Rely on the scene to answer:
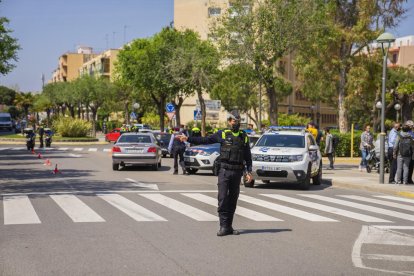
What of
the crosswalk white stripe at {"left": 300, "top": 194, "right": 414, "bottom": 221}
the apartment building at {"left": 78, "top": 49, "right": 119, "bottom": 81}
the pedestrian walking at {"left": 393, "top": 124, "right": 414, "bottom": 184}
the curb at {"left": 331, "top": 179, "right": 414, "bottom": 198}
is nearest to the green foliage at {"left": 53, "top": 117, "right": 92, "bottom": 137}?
the curb at {"left": 331, "top": 179, "right": 414, "bottom": 198}

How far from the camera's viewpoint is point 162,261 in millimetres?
7590

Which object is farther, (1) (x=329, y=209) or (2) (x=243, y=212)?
(1) (x=329, y=209)

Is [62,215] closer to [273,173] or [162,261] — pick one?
[162,261]

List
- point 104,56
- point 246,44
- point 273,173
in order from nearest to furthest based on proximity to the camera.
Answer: point 273,173 < point 246,44 < point 104,56

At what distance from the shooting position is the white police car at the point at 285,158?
58.0ft

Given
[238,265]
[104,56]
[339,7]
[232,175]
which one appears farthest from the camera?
[104,56]

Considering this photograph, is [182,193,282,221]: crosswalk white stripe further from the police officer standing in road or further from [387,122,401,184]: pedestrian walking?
[387,122,401,184]: pedestrian walking

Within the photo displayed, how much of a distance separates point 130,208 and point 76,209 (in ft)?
3.44

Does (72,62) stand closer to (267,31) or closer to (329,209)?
(267,31)

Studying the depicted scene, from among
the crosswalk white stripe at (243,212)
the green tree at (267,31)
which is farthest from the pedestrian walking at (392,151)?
the green tree at (267,31)

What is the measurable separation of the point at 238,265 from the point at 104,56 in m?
117

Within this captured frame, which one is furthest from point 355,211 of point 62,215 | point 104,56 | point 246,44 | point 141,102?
point 104,56

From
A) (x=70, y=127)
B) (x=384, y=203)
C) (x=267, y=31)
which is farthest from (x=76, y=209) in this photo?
(x=70, y=127)

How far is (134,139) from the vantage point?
24750 millimetres
